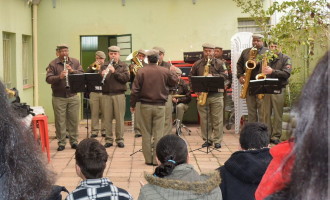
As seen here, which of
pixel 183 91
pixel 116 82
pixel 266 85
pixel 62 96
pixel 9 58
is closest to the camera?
pixel 266 85

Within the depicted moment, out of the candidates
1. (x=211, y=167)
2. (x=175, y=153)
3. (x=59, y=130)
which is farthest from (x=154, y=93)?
(x=175, y=153)

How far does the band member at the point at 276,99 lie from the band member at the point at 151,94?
7.54ft

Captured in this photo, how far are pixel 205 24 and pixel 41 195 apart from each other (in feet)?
43.4

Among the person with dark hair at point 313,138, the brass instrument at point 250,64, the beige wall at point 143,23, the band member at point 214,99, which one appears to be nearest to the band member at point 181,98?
the band member at point 214,99

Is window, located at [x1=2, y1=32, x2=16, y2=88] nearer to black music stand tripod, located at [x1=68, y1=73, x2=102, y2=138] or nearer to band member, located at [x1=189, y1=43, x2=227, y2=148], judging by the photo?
black music stand tripod, located at [x1=68, y1=73, x2=102, y2=138]

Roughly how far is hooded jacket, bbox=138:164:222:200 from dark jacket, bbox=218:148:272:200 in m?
0.65

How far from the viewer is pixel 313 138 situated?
1.38m

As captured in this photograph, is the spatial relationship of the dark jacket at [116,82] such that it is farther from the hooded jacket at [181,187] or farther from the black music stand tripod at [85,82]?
the hooded jacket at [181,187]

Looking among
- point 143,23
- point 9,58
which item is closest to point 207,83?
point 9,58

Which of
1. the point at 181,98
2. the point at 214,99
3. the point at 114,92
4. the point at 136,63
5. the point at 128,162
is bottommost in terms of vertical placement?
the point at 128,162

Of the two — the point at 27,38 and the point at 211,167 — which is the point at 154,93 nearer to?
the point at 211,167

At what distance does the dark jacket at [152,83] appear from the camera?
9.08 meters

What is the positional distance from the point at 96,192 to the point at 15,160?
4.67ft

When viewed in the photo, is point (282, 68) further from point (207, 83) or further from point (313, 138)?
point (313, 138)
